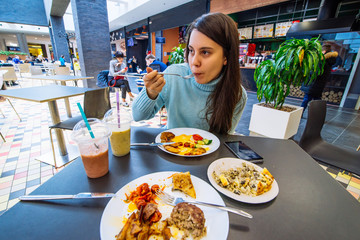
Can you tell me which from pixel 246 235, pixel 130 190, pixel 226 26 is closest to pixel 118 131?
pixel 130 190

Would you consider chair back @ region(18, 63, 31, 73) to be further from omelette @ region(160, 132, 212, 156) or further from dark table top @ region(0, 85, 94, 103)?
omelette @ region(160, 132, 212, 156)

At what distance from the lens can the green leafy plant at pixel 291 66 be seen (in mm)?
2170

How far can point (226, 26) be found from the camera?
3.62 feet

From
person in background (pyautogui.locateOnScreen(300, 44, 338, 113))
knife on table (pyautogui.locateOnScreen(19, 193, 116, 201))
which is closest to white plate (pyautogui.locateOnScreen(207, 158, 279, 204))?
knife on table (pyautogui.locateOnScreen(19, 193, 116, 201))

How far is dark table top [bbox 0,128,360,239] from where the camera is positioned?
1.57ft

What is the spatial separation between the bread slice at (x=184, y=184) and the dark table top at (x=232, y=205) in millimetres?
110

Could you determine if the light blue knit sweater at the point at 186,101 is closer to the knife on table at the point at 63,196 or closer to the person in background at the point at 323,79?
the knife on table at the point at 63,196

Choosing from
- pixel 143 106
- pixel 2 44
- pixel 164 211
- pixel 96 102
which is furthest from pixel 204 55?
pixel 2 44

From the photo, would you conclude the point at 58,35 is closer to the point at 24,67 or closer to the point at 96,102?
the point at 24,67

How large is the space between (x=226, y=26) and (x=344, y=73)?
632cm

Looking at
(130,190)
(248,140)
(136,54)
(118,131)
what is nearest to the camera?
(130,190)

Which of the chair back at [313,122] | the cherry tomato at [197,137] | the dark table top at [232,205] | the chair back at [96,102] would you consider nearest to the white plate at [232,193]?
the dark table top at [232,205]

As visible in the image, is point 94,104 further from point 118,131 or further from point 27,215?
point 27,215

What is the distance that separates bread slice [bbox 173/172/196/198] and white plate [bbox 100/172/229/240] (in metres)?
0.02
